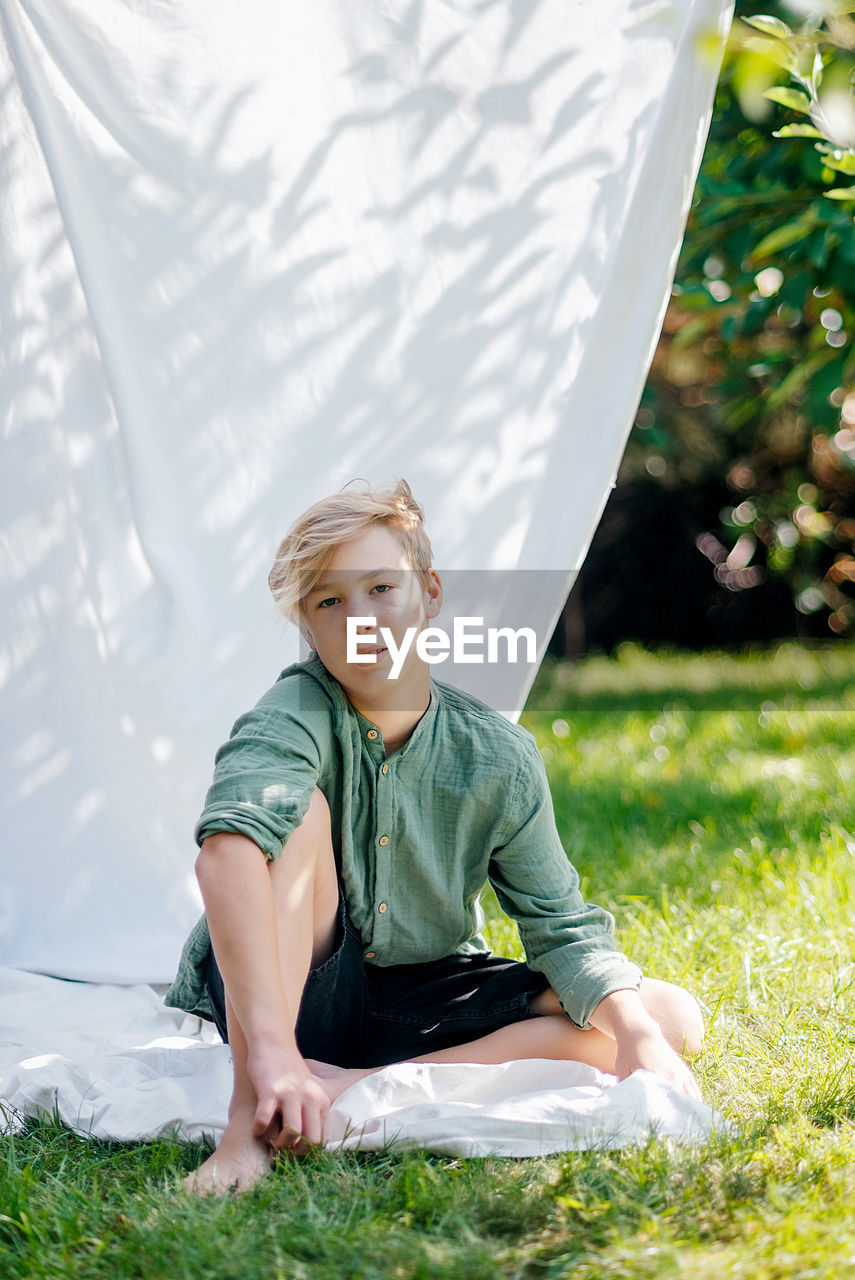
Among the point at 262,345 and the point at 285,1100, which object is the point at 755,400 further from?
the point at 285,1100

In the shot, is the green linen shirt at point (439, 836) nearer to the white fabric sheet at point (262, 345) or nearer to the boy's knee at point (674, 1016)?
the boy's knee at point (674, 1016)

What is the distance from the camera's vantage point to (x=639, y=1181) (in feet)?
3.39

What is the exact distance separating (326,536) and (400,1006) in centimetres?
53

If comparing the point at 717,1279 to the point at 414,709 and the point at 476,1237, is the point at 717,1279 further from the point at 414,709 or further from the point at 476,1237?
the point at 414,709

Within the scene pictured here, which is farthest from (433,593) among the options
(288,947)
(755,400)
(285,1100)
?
(755,400)

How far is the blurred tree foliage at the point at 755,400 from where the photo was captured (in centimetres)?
248

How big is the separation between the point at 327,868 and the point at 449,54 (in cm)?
132

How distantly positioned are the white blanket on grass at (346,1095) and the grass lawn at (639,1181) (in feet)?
0.09

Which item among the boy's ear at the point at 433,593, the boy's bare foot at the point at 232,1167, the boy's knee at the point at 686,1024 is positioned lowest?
the boy's knee at the point at 686,1024

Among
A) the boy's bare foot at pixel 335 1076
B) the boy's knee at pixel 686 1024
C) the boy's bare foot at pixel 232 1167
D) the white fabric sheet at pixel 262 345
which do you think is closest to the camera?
the boy's bare foot at pixel 232 1167

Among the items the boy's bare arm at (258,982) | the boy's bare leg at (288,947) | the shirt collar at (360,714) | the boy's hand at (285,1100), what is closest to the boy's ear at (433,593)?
the shirt collar at (360,714)

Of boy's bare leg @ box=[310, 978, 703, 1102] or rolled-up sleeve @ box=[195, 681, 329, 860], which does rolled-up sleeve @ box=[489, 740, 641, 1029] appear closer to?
boy's bare leg @ box=[310, 978, 703, 1102]

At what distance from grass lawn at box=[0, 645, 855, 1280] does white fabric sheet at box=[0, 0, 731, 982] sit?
1.69ft

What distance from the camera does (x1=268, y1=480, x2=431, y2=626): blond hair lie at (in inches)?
52.2
